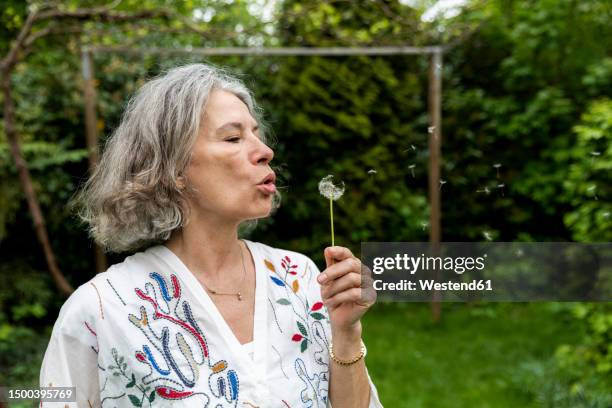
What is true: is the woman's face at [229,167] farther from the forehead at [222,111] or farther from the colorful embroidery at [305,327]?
the colorful embroidery at [305,327]

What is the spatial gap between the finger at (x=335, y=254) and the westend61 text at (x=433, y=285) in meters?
0.11

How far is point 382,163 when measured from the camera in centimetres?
609

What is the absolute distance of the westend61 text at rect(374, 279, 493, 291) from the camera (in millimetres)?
1440

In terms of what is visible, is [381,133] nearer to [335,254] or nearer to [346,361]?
[346,361]

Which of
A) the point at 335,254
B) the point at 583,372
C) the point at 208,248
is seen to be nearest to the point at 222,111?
the point at 208,248

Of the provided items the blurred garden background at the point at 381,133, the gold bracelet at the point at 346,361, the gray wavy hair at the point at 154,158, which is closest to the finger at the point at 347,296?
the gold bracelet at the point at 346,361

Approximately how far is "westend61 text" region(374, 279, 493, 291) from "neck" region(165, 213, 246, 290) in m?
0.45

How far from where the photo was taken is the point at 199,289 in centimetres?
158

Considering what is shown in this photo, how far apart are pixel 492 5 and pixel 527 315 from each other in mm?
3192

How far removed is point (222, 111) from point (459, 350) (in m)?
3.72

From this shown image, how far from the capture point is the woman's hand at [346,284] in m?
1.38

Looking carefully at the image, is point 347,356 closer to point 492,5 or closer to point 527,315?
point 527,315

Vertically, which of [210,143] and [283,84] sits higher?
[283,84]

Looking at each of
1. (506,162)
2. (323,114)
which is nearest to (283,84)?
(323,114)
